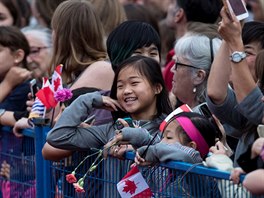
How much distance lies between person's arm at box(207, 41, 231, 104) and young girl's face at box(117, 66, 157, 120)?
0.55m

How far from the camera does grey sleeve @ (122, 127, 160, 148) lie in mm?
5746

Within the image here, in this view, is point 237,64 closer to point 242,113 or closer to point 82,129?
point 242,113

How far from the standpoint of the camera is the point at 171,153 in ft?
17.7

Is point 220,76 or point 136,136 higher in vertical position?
point 220,76

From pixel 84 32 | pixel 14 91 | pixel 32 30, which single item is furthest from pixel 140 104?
pixel 32 30

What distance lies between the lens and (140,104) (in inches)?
247

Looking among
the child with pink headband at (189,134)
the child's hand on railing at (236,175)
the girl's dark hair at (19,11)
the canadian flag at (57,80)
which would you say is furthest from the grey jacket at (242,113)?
the girl's dark hair at (19,11)

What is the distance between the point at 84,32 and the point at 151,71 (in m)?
1.30

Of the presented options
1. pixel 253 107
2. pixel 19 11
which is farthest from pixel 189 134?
pixel 19 11

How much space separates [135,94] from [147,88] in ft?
0.35

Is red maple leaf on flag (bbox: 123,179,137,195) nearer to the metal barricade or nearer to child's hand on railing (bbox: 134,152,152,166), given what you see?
child's hand on railing (bbox: 134,152,152,166)

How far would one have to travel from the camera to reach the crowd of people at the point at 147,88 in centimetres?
559

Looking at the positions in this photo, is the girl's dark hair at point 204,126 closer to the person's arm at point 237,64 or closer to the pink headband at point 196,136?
the pink headband at point 196,136

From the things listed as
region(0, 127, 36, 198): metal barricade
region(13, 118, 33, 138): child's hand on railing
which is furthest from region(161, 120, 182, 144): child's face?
region(13, 118, 33, 138): child's hand on railing
